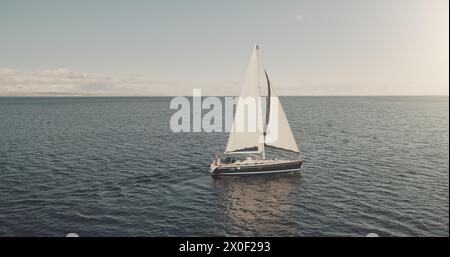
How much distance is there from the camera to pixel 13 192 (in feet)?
146

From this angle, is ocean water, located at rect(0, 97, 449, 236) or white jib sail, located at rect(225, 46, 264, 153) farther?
white jib sail, located at rect(225, 46, 264, 153)

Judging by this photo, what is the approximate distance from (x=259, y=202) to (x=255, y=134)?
1373 centimetres

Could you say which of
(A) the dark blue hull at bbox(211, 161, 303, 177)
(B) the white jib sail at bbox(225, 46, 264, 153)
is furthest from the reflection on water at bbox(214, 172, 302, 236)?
(B) the white jib sail at bbox(225, 46, 264, 153)

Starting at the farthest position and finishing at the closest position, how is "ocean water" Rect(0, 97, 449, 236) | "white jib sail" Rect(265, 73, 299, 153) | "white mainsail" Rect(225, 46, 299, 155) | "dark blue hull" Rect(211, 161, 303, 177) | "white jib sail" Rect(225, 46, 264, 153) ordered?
"white jib sail" Rect(265, 73, 299, 153) → "dark blue hull" Rect(211, 161, 303, 177) → "white mainsail" Rect(225, 46, 299, 155) → "white jib sail" Rect(225, 46, 264, 153) → "ocean water" Rect(0, 97, 449, 236)

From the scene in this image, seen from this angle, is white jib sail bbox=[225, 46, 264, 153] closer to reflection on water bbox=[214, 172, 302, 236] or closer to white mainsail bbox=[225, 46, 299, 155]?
white mainsail bbox=[225, 46, 299, 155]

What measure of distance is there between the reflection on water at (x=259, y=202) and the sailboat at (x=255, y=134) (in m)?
1.58

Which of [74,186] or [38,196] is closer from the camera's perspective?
[38,196]

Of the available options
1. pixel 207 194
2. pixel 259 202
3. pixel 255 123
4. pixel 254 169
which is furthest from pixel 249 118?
pixel 259 202

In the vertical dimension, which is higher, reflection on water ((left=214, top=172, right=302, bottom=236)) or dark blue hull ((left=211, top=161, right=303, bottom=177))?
dark blue hull ((left=211, top=161, right=303, bottom=177))

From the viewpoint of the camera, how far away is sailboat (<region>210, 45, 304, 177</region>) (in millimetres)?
50344
